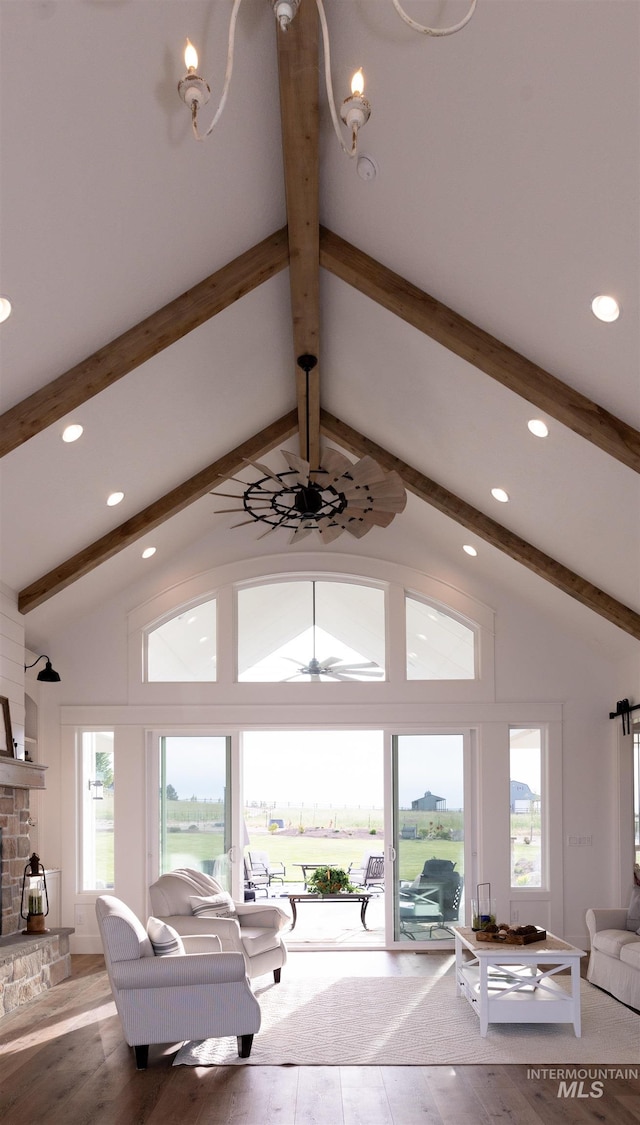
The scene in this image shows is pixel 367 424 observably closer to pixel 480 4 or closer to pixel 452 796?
pixel 452 796

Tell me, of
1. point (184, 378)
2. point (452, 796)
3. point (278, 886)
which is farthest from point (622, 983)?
point (278, 886)

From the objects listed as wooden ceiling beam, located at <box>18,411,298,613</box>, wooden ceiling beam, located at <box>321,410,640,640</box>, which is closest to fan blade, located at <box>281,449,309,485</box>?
wooden ceiling beam, located at <box>321,410,640,640</box>

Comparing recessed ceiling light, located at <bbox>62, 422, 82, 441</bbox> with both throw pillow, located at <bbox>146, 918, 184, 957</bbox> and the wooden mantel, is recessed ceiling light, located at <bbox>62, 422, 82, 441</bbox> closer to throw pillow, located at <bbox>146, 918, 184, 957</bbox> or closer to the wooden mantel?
the wooden mantel

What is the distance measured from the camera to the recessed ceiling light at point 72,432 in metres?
6.29

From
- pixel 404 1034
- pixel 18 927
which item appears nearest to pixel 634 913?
pixel 404 1034

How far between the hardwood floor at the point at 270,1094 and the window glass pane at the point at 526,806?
13.2 feet

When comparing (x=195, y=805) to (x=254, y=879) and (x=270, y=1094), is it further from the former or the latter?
(x=270, y=1094)

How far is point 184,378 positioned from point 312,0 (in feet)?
10.3

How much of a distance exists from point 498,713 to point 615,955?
9.16 feet

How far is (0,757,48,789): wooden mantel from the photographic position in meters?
7.73

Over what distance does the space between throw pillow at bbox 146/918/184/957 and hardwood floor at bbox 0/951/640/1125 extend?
0.56 m

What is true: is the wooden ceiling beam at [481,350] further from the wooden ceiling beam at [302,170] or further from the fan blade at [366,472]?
the fan blade at [366,472]

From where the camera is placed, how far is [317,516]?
6422mm

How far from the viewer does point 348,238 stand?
19.2 ft
